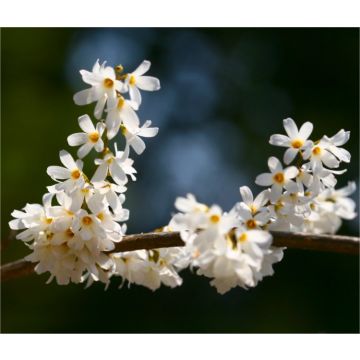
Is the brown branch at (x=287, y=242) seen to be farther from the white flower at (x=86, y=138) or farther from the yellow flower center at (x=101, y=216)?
the white flower at (x=86, y=138)

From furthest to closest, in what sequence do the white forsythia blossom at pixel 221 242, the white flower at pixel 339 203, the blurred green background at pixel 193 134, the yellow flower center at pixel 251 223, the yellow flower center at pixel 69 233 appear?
the blurred green background at pixel 193 134
the white flower at pixel 339 203
the yellow flower center at pixel 69 233
the yellow flower center at pixel 251 223
the white forsythia blossom at pixel 221 242

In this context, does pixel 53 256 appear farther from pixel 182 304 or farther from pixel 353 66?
pixel 353 66

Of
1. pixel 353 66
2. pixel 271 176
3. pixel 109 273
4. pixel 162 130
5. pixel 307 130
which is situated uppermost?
pixel 353 66

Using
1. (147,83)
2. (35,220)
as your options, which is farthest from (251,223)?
(35,220)

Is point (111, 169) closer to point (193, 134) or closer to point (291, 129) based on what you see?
point (291, 129)

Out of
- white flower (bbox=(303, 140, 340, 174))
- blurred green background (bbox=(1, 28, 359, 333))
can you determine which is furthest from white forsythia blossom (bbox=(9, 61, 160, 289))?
blurred green background (bbox=(1, 28, 359, 333))

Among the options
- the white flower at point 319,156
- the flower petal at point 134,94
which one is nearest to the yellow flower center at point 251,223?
the white flower at point 319,156

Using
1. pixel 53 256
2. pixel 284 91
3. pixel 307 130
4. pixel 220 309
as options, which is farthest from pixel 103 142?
pixel 284 91
